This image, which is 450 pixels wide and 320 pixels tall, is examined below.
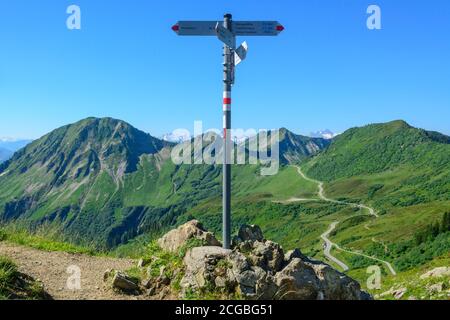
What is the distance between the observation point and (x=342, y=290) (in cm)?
1364

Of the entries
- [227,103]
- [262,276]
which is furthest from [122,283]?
[227,103]

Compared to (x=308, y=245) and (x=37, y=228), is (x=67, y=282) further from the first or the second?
(x=308, y=245)

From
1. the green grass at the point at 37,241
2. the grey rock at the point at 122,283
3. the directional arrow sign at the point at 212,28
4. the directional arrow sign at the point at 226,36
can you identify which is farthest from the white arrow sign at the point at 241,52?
the green grass at the point at 37,241

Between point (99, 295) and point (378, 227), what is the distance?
575ft

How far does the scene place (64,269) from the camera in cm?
1565

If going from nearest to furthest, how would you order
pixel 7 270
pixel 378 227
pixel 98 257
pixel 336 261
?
pixel 7 270, pixel 98 257, pixel 336 261, pixel 378 227

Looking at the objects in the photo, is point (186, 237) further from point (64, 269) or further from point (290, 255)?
point (64, 269)

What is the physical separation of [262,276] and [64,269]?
7576 millimetres

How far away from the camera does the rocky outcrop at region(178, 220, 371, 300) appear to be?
490 inches

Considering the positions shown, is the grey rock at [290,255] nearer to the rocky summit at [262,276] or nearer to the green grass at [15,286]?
the rocky summit at [262,276]

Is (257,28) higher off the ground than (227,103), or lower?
higher

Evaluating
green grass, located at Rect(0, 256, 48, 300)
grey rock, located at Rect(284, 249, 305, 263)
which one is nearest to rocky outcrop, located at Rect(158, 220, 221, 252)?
grey rock, located at Rect(284, 249, 305, 263)
